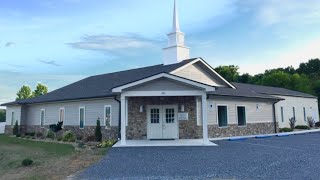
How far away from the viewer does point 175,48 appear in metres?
21.3

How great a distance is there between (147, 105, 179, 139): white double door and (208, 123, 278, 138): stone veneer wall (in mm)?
2538

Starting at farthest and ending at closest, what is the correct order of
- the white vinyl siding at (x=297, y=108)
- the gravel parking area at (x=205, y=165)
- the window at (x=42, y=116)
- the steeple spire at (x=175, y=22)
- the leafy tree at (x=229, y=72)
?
the leafy tree at (x=229, y=72), the white vinyl siding at (x=297, y=108), the window at (x=42, y=116), the steeple spire at (x=175, y=22), the gravel parking area at (x=205, y=165)

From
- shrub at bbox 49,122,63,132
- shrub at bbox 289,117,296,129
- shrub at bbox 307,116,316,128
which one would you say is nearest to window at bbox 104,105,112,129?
shrub at bbox 49,122,63,132

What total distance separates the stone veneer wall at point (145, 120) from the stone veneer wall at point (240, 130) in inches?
65.2

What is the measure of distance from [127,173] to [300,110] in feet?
84.4

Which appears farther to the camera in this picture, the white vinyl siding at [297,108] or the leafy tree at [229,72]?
the leafy tree at [229,72]

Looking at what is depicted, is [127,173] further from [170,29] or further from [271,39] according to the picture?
[170,29]

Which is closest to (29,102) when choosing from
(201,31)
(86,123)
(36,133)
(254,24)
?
(36,133)

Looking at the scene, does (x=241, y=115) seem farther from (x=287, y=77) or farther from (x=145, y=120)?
(x=287, y=77)

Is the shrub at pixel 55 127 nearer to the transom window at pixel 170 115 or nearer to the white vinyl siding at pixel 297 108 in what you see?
the transom window at pixel 170 115

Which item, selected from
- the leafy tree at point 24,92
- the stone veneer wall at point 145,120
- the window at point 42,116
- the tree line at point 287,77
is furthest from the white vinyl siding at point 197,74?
the leafy tree at point 24,92

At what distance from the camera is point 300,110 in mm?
29406

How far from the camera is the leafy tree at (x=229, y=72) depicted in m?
53.4

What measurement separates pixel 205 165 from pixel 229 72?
47024 millimetres
